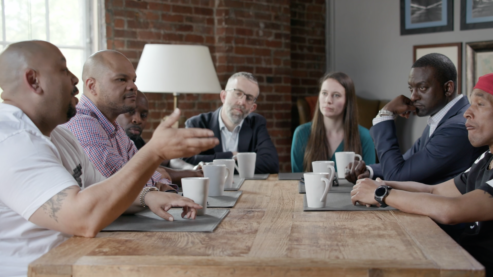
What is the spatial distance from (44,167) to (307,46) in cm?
430

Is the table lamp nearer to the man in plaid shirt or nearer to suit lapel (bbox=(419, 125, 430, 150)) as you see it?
the man in plaid shirt

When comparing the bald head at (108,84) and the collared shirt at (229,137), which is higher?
the bald head at (108,84)

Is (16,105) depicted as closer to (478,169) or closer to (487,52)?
(478,169)

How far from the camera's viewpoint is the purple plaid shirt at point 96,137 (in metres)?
1.77

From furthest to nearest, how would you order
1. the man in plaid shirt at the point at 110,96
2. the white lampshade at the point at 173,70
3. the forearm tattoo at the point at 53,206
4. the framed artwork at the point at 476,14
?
1. the framed artwork at the point at 476,14
2. the white lampshade at the point at 173,70
3. the man in plaid shirt at the point at 110,96
4. the forearm tattoo at the point at 53,206

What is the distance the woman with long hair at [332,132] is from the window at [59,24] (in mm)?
1982

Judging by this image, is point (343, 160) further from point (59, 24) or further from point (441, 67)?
point (59, 24)

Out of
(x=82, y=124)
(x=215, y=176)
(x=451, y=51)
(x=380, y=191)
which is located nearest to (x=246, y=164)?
(x=215, y=176)

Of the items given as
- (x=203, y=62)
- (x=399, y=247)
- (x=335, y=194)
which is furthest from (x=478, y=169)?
(x=203, y=62)

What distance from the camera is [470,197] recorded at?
1343 millimetres

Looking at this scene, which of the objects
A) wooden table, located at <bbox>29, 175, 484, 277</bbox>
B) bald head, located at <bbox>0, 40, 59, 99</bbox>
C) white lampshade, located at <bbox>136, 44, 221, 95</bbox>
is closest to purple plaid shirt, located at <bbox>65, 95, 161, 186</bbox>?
bald head, located at <bbox>0, 40, 59, 99</bbox>

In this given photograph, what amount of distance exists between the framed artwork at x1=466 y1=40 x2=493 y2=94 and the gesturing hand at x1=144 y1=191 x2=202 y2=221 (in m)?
3.71

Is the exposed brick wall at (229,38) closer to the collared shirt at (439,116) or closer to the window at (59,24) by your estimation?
the window at (59,24)

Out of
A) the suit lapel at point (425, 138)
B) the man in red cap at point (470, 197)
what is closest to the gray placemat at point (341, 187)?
the man in red cap at point (470, 197)
